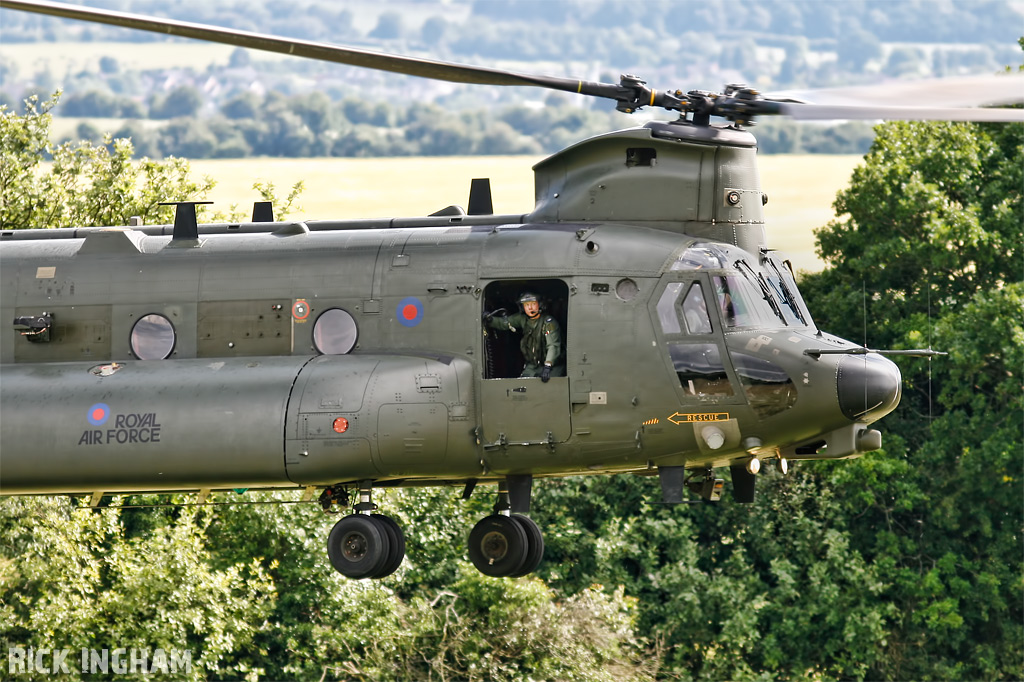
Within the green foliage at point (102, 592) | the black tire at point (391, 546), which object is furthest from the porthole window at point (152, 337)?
the green foliage at point (102, 592)

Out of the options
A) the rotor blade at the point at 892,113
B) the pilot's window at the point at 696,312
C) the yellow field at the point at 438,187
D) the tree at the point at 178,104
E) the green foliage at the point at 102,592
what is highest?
the tree at the point at 178,104

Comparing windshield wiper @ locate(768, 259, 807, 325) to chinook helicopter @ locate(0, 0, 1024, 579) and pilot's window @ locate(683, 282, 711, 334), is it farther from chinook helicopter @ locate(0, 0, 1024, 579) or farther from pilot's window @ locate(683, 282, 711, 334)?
pilot's window @ locate(683, 282, 711, 334)

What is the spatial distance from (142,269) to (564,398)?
15.8 ft

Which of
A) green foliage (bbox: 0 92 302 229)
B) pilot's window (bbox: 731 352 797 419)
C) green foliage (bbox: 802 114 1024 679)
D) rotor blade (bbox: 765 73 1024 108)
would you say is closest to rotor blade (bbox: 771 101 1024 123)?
rotor blade (bbox: 765 73 1024 108)

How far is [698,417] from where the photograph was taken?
14.1m

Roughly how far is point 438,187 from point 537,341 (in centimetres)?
6136

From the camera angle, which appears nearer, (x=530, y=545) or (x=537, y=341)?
(x=537, y=341)

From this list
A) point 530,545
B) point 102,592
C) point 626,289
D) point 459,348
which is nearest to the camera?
point 626,289

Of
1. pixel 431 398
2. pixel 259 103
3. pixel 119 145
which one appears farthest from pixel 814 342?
pixel 259 103

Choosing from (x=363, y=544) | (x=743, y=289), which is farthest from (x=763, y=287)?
(x=363, y=544)

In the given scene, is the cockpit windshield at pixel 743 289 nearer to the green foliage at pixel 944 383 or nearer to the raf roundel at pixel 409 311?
the raf roundel at pixel 409 311

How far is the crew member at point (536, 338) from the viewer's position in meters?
14.3

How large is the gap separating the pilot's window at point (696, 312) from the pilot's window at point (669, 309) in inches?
3.8

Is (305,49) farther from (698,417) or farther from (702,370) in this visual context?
(698,417)
